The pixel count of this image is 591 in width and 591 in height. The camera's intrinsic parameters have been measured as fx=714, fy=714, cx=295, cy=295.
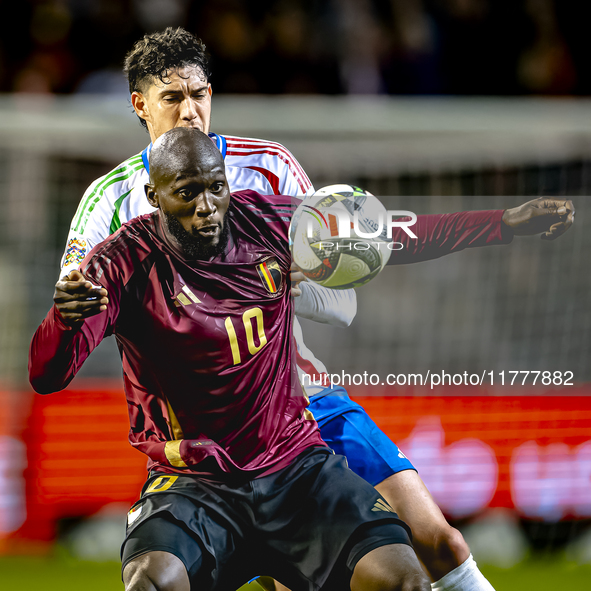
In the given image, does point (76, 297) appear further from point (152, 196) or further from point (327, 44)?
point (327, 44)

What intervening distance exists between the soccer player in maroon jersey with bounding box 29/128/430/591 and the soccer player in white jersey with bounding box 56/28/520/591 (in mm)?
153

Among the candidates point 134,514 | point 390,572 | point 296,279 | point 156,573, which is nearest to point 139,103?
point 296,279

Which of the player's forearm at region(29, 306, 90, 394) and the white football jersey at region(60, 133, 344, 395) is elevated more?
the white football jersey at region(60, 133, 344, 395)

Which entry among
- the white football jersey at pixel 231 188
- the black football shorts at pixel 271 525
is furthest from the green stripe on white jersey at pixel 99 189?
the black football shorts at pixel 271 525

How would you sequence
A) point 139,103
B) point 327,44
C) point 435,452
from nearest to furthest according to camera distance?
point 139,103 → point 435,452 → point 327,44

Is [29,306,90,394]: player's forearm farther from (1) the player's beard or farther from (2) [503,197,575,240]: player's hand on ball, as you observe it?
(2) [503,197,575,240]: player's hand on ball

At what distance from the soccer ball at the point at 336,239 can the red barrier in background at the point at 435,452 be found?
1534 millimetres

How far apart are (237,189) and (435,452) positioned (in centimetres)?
253

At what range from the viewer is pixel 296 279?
189cm

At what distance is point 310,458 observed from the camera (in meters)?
1.83

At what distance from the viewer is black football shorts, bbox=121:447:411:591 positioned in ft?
5.36

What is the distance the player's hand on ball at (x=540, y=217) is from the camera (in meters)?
1.84

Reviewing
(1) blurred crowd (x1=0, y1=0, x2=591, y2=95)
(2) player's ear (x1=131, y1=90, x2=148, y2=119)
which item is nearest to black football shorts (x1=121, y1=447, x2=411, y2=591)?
(2) player's ear (x1=131, y1=90, x2=148, y2=119)

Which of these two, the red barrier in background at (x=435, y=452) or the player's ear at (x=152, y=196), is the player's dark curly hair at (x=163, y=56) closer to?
the player's ear at (x=152, y=196)
